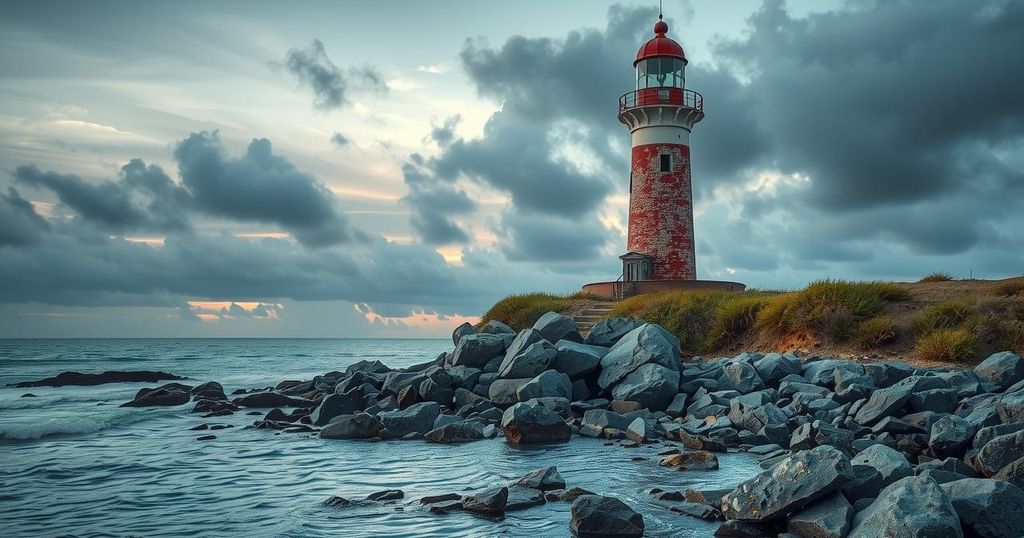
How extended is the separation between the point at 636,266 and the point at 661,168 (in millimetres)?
4278

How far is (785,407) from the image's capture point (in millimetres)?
11234

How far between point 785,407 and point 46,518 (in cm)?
1015

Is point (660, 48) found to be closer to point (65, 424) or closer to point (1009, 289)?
point (1009, 289)

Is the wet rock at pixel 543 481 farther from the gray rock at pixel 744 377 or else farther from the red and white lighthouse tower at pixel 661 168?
the red and white lighthouse tower at pixel 661 168

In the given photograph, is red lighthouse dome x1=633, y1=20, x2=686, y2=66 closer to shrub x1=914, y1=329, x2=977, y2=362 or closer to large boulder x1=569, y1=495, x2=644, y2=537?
shrub x1=914, y1=329, x2=977, y2=362

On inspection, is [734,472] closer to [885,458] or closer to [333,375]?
[885,458]

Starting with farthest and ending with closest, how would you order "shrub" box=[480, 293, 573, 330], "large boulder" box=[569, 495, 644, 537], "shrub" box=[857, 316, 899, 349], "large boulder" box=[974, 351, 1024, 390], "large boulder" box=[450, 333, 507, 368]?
"shrub" box=[480, 293, 573, 330], "large boulder" box=[450, 333, 507, 368], "shrub" box=[857, 316, 899, 349], "large boulder" box=[974, 351, 1024, 390], "large boulder" box=[569, 495, 644, 537]

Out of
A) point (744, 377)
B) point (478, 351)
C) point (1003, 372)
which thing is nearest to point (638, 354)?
point (744, 377)

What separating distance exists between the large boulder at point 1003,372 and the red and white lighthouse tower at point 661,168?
52.8 feet

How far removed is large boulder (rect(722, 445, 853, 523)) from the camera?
5.64 m

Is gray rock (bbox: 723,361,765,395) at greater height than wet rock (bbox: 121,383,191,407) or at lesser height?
greater

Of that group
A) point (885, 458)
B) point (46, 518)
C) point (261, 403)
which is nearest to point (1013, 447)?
point (885, 458)

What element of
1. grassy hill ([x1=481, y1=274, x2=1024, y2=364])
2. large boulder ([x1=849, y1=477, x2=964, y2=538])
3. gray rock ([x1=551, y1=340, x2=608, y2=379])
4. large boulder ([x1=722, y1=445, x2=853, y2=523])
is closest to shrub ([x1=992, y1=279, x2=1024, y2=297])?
grassy hill ([x1=481, y1=274, x2=1024, y2=364])

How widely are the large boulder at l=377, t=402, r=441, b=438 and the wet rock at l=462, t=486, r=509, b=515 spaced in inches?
200
